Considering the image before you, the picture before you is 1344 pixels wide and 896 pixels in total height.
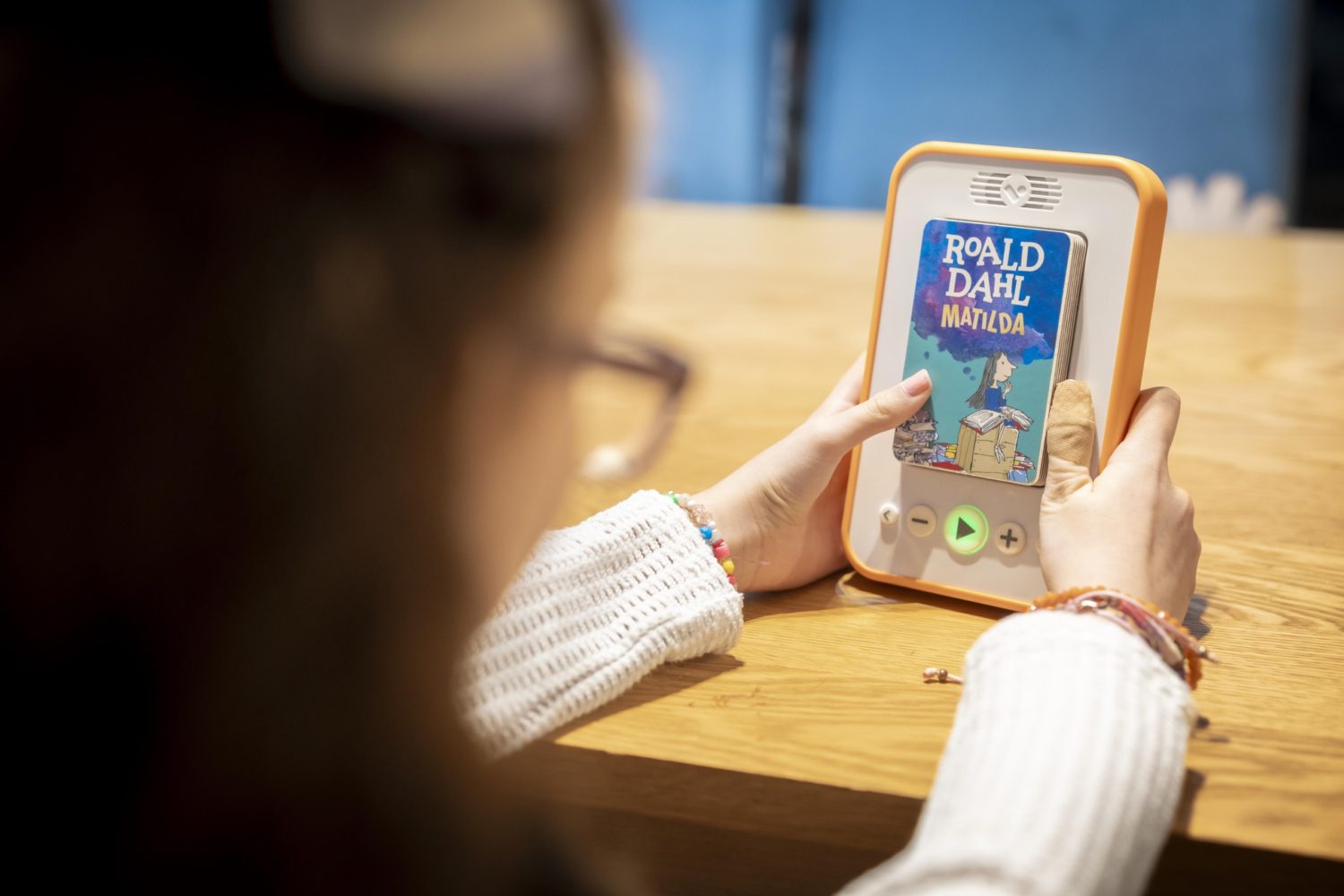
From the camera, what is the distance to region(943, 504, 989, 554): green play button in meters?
0.64

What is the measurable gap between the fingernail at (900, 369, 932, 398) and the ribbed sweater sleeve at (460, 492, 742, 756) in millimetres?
136

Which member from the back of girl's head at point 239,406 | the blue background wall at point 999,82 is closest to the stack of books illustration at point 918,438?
the back of girl's head at point 239,406

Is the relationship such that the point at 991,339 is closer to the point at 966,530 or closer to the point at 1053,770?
the point at 966,530

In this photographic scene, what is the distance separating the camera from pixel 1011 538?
0.62 meters

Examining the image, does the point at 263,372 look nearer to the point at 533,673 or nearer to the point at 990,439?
the point at 533,673

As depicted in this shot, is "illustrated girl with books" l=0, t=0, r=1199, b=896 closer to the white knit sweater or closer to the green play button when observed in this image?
the white knit sweater

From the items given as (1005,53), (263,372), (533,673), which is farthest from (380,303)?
(1005,53)

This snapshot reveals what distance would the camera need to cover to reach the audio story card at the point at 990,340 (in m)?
0.60

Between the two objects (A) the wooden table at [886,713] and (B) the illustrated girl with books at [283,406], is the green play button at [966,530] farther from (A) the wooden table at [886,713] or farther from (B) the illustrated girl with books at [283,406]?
(B) the illustrated girl with books at [283,406]

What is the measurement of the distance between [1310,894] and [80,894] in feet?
1.37

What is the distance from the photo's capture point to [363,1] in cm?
27

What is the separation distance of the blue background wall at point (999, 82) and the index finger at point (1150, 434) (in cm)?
214

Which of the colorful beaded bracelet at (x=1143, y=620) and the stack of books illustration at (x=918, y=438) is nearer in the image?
the colorful beaded bracelet at (x=1143, y=620)

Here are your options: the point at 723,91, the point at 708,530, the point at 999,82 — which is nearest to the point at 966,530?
the point at 708,530
